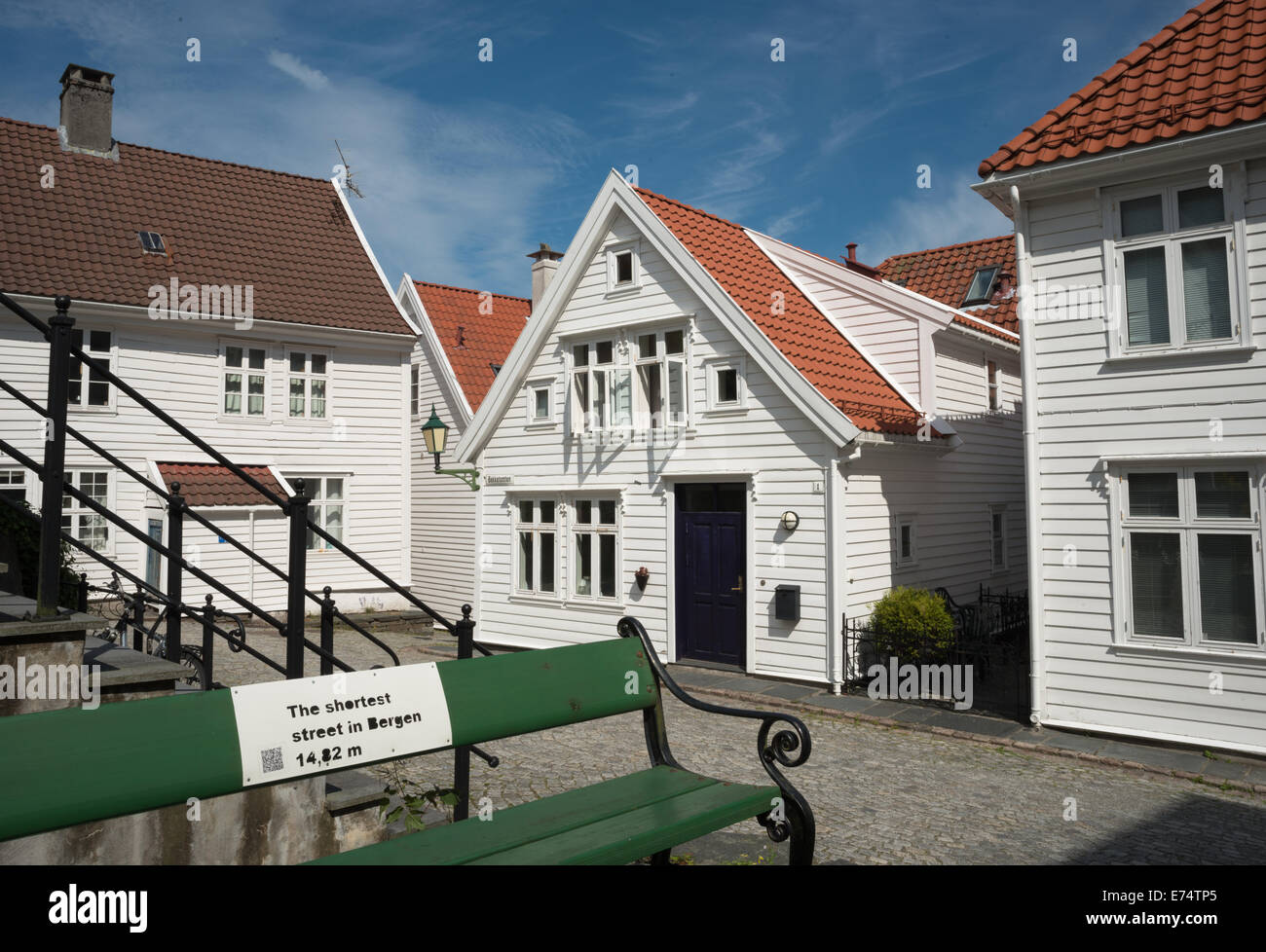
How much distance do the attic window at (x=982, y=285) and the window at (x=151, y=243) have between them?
18.1 m

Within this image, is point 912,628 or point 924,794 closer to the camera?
point 924,794

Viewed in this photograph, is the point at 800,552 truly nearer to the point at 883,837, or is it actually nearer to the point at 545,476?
the point at 545,476

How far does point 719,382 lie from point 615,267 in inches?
118

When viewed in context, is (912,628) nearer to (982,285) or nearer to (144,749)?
(144,749)

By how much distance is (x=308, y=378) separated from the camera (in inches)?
840

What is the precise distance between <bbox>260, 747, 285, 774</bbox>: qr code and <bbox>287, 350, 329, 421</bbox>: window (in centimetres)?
1905

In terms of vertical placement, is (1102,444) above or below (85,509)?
above

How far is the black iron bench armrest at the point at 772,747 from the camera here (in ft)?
14.1

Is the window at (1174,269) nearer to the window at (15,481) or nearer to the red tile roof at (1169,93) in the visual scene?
the red tile roof at (1169,93)

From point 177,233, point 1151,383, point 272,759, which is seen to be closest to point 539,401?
point 1151,383

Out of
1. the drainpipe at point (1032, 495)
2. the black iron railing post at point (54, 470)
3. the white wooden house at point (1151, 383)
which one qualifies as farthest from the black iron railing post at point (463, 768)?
the white wooden house at point (1151, 383)

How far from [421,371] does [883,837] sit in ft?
66.3

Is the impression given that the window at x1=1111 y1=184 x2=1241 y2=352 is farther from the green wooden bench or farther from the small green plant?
the small green plant

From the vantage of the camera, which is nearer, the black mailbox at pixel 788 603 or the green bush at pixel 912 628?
the green bush at pixel 912 628
